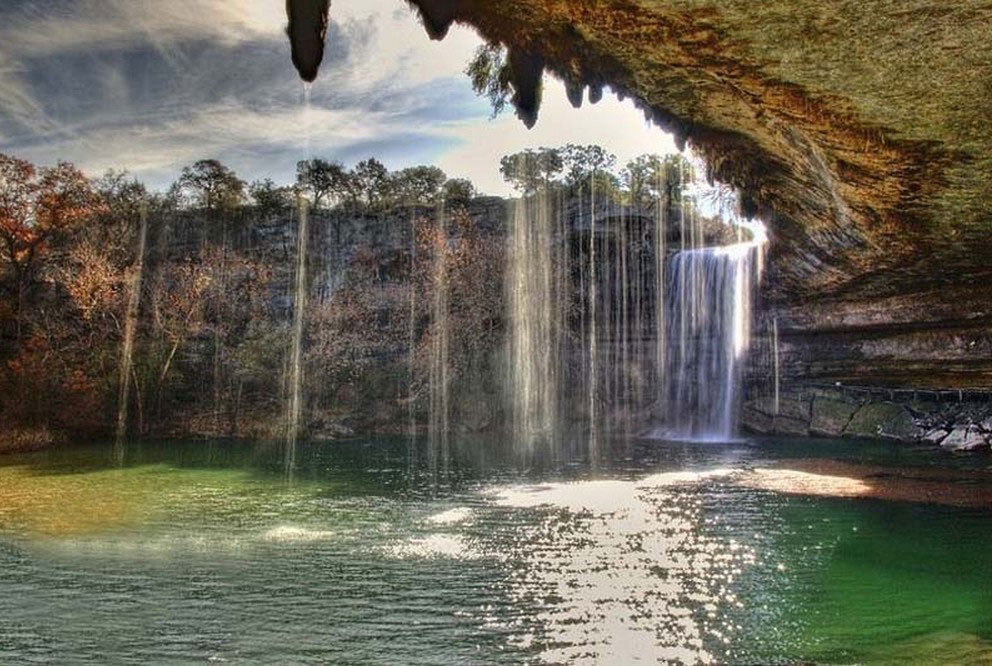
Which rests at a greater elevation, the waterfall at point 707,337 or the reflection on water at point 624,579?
the waterfall at point 707,337

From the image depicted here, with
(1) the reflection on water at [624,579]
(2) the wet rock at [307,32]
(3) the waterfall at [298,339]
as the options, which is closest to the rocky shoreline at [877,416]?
(1) the reflection on water at [624,579]

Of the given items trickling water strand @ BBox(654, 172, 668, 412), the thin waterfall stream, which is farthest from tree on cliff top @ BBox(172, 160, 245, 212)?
trickling water strand @ BBox(654, 172, 668, 412)

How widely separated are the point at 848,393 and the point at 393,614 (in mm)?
27477

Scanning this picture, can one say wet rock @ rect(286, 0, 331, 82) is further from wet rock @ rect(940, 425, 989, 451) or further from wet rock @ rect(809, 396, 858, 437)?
wet rock @ rect(809, 396, 858, 437)

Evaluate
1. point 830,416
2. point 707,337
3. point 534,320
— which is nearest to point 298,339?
point 534,320

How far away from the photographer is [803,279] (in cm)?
2333

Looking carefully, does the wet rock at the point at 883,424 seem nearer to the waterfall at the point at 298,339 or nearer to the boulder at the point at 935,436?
the boulder at the point at 935,436

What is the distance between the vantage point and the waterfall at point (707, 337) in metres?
32.0

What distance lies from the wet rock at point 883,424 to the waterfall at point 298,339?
2207cm

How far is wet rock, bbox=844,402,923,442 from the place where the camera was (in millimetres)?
27969

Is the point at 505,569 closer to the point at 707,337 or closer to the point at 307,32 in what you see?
the point at 307,32

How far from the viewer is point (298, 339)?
38.5 m

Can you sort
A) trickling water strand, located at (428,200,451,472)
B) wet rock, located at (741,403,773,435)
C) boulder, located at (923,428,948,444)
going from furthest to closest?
trickling water strand, located at (428,200,451,472) → wet rock, located at (741,403,773,435) → boulder, located at (923,428,948,444)

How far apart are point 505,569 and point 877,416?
2457 cm
